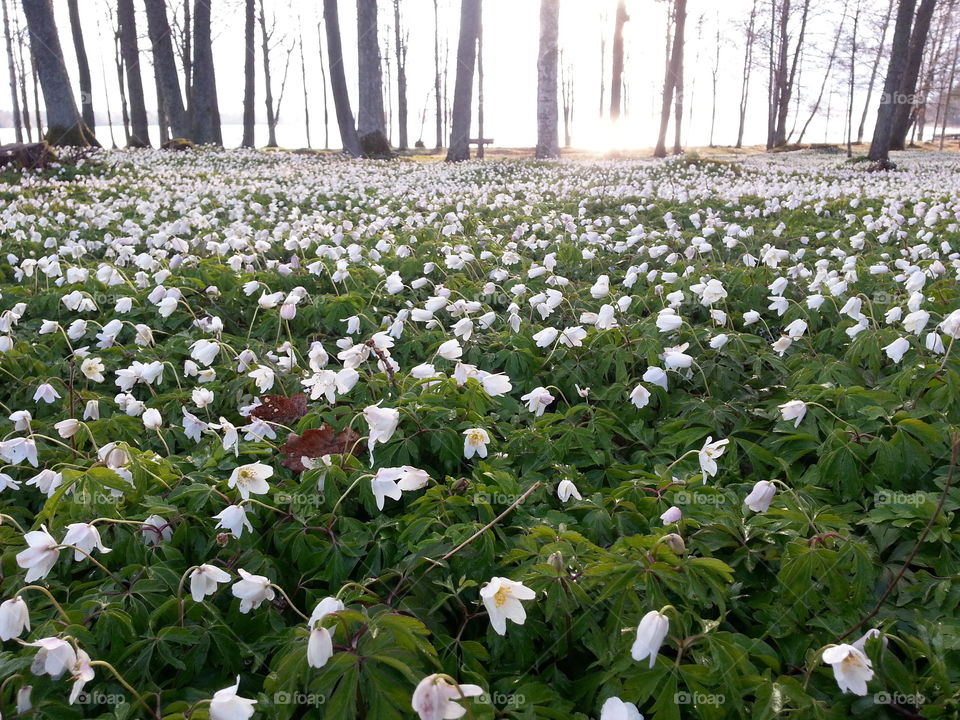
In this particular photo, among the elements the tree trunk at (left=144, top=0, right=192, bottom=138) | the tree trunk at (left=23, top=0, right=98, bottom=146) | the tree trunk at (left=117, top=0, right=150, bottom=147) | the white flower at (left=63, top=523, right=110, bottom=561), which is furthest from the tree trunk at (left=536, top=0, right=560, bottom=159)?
the white flower at (left=63, top=523, right=110, bottom=561)

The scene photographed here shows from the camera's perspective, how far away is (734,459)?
3.34 meters

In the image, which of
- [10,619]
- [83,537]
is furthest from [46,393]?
[10,619]

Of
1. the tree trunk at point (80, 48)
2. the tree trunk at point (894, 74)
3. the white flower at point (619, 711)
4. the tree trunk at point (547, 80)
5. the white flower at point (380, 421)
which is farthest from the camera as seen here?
the tree trunk at point (80, 48)

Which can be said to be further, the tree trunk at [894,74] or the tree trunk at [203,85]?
the tree trunk at [203,85]

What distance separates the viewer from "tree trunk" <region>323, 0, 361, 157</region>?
73.5ft

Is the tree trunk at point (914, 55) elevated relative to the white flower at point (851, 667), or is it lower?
elevated

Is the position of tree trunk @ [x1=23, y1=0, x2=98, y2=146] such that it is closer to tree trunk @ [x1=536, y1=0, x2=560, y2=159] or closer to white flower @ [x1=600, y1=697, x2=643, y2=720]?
tree trunk @ [x1=536, y1=0, x2=560, y2=159]

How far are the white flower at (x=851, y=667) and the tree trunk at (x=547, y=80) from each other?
84.8 feet

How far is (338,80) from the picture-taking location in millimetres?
22844

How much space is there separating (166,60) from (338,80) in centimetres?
631

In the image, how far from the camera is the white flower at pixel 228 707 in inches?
72.0

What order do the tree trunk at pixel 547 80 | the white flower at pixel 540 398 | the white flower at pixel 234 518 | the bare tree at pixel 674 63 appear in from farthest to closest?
the bare tree at pixel 674 63
the tree trunk at pixel 547 80
the white flower at pixel 540 398
the white flower at pixel 234 518

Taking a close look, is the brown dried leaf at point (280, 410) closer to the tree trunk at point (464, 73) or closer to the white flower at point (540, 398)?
the white flower at point (540, 398)

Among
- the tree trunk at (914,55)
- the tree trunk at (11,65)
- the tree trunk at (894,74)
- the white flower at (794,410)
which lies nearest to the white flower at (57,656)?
the white flower at (794,410)
